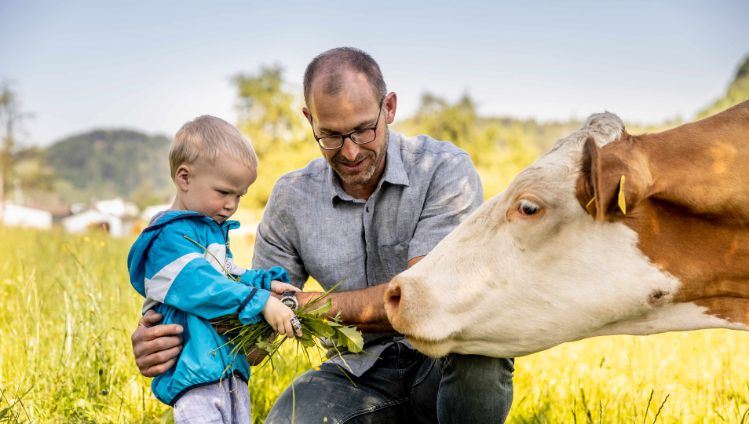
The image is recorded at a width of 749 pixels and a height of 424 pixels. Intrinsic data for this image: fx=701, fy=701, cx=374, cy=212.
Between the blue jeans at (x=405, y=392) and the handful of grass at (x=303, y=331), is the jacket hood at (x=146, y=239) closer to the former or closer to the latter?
the handful of grass at (x=303, y=331)

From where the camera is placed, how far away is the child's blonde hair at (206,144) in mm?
3260

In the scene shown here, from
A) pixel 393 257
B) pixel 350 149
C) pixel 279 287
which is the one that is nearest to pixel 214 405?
pixel 279 287

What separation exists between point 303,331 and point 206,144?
100 cm

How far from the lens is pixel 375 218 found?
4207 millimetres

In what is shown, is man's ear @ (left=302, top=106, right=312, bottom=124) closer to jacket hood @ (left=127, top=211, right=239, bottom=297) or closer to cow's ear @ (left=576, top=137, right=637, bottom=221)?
jacket hood @ (left=127, top=211, right=239, bottom=297)

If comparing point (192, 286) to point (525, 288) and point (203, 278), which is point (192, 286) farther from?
point (525, 288)

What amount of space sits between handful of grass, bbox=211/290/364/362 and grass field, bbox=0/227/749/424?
2.79 ft

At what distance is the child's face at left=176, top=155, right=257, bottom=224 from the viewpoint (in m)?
3.28

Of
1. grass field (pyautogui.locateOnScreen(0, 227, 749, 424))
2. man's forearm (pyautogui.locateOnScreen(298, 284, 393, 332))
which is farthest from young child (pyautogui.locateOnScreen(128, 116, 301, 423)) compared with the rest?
grass field (pyautogui.locateOnScreen(0, 227, 749, 424))

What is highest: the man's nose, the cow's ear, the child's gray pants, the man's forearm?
the man's nose

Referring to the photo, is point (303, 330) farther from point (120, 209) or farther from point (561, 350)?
point (561, 350)

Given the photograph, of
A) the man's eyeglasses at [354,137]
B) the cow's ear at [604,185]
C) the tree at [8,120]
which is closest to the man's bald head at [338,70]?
the man's eyeglasses at [354,137]

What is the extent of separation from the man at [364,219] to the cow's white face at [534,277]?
67 centimetres

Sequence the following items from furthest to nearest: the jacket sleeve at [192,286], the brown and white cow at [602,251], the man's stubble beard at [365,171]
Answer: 1. the man's stubble beard at [365,171]
2. the jacket sleeve at [192,286]
3. the brown and white cow at [602,251]
